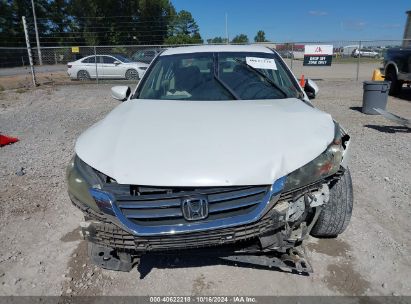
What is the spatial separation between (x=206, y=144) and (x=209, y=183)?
14.5 inches

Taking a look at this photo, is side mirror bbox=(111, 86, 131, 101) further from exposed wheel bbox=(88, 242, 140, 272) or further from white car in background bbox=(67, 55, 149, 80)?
white car in background bbox=(67, 55, 149, 80)

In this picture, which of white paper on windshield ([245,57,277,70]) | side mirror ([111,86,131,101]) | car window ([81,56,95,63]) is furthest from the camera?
car window ([81,56,95,63])

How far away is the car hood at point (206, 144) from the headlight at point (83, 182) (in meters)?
0.06

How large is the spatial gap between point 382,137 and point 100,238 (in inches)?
234

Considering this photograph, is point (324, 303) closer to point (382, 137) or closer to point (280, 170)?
point (280, 170)

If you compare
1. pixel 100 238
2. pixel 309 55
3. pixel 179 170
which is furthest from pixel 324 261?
pixel 309 55

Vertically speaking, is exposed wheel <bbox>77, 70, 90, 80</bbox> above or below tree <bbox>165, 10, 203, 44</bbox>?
below

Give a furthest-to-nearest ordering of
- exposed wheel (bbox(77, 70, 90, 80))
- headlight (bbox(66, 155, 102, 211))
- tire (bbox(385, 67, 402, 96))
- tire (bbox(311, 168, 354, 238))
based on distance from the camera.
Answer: exposed wheel (bbox(77, 70, 90, 80)) < tire (bbox(385, 67, 402, 96)) < tire (bbox(311, 168, 354, 238)) < headlight (bbox(66, 155, 102, 211))

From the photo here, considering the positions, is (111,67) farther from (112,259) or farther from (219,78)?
(112,259)

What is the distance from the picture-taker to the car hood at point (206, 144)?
2.18 meters

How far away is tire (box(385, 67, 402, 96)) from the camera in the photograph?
11.3 meters

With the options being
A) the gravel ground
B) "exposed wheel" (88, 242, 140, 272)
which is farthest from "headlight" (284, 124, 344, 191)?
"exposed wheel" (88, 242, 140, 272)

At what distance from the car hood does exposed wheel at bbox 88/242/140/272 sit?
545mm

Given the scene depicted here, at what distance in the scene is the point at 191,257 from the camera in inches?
113
